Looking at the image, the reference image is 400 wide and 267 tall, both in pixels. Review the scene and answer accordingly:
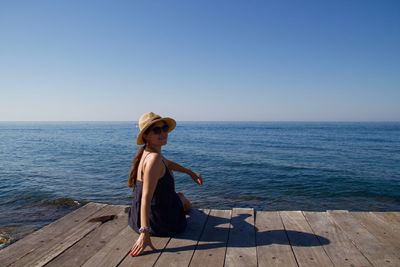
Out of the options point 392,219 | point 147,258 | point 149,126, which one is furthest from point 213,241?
point 392,219

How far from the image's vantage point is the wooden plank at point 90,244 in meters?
3.56

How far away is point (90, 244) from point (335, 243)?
10.9ft

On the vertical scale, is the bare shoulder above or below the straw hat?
below

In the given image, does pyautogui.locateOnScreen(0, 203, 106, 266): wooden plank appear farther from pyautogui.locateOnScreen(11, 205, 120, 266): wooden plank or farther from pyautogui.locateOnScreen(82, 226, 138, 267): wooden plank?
pyautogui.locateOnScreen(82, 226, 138, 267): wooden plank

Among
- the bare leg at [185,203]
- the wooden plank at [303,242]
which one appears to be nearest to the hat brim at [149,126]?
the bare leg at [185,203]

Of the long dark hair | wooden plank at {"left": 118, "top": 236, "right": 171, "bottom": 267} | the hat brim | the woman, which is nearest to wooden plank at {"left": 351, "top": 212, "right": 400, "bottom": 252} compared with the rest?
the woman

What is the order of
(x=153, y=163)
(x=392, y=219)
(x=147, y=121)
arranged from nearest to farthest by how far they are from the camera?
(x=153, y=163), (x=147, y=121), (x=392, y=219)

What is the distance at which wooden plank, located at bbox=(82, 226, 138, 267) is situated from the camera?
138 inches

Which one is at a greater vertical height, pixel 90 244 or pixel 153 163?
pixel 153 163

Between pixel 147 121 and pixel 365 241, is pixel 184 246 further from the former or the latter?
pixel 365 241

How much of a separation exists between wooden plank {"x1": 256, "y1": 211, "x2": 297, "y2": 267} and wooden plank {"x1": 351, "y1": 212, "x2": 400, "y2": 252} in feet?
4.26

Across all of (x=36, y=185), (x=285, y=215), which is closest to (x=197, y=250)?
(x=285, y=215)

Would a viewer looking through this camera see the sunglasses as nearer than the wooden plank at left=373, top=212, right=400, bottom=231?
Yes

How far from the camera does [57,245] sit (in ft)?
13.1
